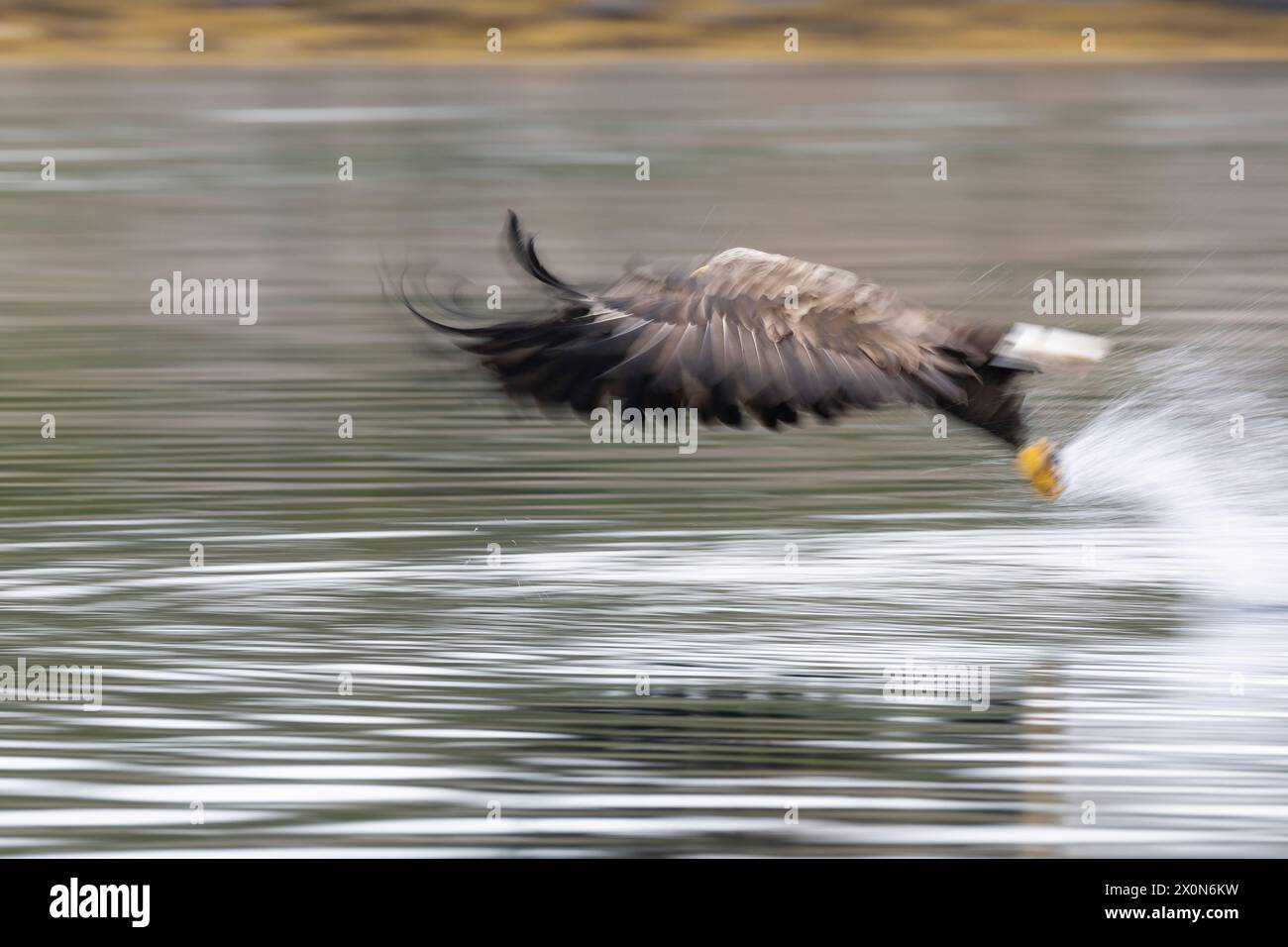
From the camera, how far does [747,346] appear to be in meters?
8.70

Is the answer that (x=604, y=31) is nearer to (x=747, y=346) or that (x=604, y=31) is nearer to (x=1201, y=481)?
(x=1201, y=481)

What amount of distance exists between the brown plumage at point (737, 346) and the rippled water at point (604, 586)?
79 centimetres

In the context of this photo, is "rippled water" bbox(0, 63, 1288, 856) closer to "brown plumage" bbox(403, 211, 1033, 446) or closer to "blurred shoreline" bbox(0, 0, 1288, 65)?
"brown plumage" bbox(403, 211, 1033, 446)

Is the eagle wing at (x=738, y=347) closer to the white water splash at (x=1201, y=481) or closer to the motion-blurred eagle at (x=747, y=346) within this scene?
the motion-blurred eagle at (x=747, y=346)

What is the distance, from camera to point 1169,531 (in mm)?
10867

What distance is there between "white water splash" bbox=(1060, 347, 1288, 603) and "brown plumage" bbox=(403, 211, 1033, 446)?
1039mm

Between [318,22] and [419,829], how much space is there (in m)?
29.7

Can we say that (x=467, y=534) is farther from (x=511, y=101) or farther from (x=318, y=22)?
(x=318, y=22)

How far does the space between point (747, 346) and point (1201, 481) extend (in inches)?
110

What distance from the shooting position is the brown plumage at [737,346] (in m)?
8.69

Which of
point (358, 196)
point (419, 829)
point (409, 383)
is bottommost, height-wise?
point (419, 829)

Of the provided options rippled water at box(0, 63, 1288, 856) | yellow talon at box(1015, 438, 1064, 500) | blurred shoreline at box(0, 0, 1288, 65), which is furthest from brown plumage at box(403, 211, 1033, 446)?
blurred shoreline at box(0, 0, 1288, 65)

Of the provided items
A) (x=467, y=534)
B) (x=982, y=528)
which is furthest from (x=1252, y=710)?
(x=467, y=534)

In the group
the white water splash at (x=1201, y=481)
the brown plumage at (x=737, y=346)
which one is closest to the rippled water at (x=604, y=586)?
the white water splash at (x=1201, y=481)
